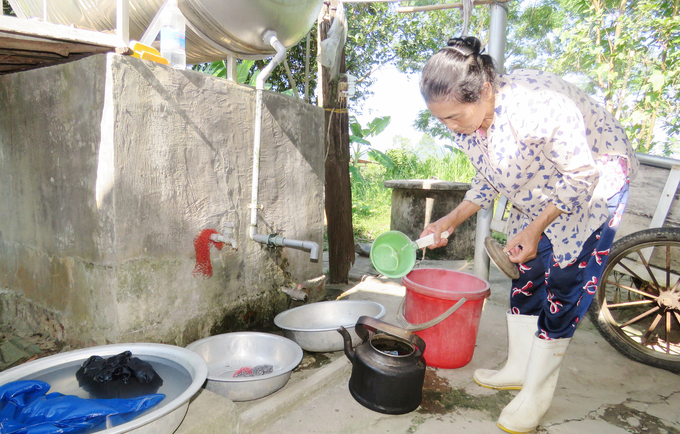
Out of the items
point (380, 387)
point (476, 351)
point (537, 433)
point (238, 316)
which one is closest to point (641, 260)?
point (476, 351)

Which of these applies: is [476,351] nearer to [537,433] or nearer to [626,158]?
[537,433]

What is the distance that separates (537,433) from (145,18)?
3.04m

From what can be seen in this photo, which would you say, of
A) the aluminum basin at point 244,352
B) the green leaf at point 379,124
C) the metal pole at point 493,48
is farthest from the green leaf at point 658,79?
the aluminum basin at point 244,352

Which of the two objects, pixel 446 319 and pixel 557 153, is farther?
pixel 446 319

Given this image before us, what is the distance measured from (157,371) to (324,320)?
4.47ft

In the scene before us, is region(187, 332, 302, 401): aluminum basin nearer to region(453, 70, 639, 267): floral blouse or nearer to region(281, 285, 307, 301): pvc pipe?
region(281, 285, 307, 301): pvc pipe

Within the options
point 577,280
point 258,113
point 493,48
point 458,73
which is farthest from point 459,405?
point 493,48

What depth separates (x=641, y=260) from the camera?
8.77 ft

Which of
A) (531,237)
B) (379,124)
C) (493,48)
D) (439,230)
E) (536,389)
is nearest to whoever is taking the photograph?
(531,237)

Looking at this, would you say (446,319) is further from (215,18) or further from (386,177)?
(386,177)

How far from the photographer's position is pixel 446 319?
236 cm

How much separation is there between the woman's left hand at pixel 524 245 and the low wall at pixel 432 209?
3.47m

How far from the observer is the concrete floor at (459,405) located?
183 cm

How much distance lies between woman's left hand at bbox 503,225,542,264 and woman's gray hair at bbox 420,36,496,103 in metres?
0.62
